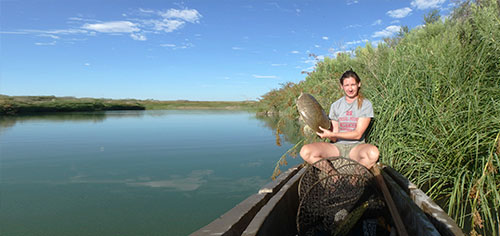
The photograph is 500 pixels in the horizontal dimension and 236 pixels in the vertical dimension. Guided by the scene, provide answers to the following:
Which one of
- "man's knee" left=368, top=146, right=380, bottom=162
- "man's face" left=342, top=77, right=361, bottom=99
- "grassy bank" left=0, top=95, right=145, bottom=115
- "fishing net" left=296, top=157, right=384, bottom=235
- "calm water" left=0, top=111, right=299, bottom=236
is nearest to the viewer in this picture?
"fishing net" left=296, top=157, right=384, bottom=235

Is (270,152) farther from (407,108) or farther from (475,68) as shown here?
(475,68)

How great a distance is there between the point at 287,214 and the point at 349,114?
53.5 inches

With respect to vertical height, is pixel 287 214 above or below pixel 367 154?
below

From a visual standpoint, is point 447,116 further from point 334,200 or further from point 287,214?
point 287,214

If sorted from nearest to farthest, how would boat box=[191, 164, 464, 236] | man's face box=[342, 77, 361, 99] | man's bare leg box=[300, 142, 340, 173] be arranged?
boat box=[191, 164, 464, 236] → man's bare leg box=[300, 142, 340, 173] → man's face box=[342, 77, 361, 99]

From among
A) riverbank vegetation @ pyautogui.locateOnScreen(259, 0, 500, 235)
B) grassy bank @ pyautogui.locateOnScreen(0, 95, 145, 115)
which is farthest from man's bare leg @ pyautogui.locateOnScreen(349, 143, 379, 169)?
grassy bank @ pyautogui.locateOnScreen(0, 95, 145, 115)

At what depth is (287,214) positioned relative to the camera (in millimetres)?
2311

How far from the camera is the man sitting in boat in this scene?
279 centimetres

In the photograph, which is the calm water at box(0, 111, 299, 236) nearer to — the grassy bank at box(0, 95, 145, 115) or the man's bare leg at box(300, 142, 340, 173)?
the man's bare leg at box(300, 142, 340, 173)

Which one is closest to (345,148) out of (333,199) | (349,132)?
(349,132)

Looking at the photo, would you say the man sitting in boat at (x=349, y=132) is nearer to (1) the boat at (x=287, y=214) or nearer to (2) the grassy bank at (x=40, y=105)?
(1) the boat at (x=287, y=214)

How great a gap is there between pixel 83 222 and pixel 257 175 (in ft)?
10.7

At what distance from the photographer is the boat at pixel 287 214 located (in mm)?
1438

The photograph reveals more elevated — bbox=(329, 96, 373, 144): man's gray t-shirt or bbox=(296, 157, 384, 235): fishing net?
bbox=(329, 96, 373, 144): man's gray t-shirt
